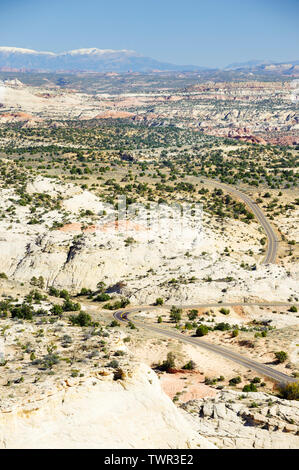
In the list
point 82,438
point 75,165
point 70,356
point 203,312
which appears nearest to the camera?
point 82,438

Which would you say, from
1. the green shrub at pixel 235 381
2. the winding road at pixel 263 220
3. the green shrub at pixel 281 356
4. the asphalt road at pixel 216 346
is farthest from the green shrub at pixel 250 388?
the winding road at pixel 263 220

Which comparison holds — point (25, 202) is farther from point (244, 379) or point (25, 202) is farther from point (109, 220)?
point (244, 379)

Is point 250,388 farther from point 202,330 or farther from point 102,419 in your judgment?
point 102,419

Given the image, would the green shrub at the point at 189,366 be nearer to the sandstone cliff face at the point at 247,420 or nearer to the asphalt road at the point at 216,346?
the asphalt road at the point at 216,346

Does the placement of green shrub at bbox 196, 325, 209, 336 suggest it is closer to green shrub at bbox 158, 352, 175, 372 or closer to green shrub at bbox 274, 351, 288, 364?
green shrub at bbox 158, 352, 175, 372

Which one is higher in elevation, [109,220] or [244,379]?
[109,220]

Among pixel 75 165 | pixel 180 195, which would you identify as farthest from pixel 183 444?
pixel 75 165

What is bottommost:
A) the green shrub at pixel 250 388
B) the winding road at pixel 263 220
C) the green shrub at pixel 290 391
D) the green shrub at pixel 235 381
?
the green shrub at pixel 235 381
